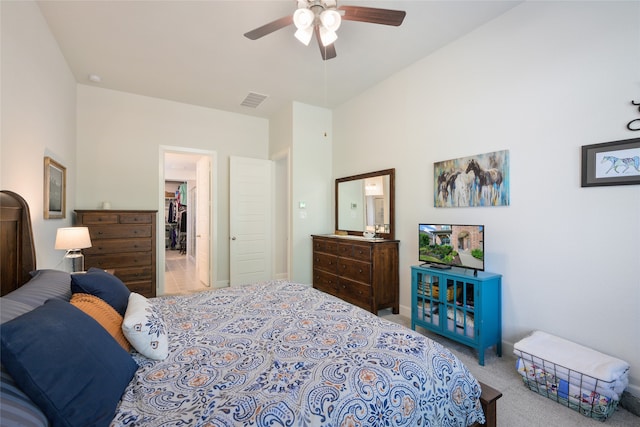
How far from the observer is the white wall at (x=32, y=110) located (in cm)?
177

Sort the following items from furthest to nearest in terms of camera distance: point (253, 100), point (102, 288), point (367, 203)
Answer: point (253, 100) → point (367, 203) → point (102, 288)

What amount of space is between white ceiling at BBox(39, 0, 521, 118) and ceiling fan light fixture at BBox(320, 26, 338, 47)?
0.50 meters

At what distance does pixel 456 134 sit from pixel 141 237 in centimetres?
397

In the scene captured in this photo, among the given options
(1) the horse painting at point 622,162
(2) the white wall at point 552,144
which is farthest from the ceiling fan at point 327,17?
(1) the horse painting at point 622,162

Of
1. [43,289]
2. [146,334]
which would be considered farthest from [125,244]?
[146,334]

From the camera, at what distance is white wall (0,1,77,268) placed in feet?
5.80

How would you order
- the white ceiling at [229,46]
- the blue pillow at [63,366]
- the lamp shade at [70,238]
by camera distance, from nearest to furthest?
the blue pillow at [63,366]
the white ceiling at [229,46]
the lamp shade at [70,238]

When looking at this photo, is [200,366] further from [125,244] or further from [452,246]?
[125,244]

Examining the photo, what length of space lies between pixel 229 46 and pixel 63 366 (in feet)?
9.97

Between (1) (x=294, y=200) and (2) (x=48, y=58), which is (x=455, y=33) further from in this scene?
(2) (x=48, y=58)

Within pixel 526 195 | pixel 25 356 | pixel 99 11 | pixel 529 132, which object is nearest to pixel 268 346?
pixel 25 356

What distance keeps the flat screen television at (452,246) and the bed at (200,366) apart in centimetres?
129

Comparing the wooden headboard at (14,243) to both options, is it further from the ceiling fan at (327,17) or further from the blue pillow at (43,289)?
the ceiling fan at (327,17)

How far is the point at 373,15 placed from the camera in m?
1.96
